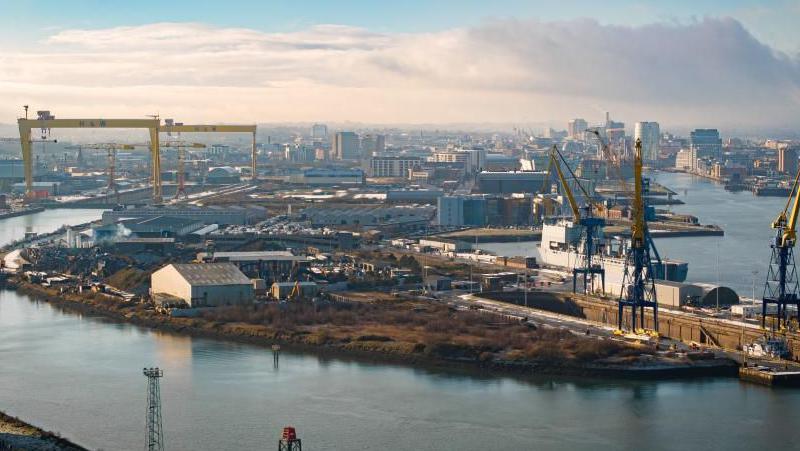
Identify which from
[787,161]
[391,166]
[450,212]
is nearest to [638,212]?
[450,212]

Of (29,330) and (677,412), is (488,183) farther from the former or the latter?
(677,412)

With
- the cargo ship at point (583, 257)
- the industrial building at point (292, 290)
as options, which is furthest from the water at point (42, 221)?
the cargo ship at point (583, 257)

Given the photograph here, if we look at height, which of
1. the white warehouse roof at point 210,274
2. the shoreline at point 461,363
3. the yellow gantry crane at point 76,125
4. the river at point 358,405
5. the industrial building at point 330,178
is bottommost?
the river at point 358,405

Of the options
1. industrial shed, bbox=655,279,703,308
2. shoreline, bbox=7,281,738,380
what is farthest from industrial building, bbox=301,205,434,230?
shoreline, bbox=7,281,738,380

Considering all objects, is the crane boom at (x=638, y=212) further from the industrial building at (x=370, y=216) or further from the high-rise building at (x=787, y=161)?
the high-rise building at (x=787, y=161)

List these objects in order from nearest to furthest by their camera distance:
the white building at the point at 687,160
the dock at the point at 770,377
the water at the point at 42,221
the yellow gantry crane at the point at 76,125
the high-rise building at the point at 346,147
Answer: the dock at the point at 770,377 → the water at the point at 42,221 → the yellow gantry crane at the point at 76,125 → the white building at the point at 687,160 → the high-rise building at the point at 346,147

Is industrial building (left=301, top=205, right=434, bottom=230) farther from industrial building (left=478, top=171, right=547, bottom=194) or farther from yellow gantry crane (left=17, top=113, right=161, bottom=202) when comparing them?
industrial building (left=478, top=171, right=547, bottom=194)

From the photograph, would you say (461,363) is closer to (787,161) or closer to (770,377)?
(770,377)

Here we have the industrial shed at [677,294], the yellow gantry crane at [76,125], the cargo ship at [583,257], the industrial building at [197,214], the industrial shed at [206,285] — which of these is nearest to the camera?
the industrial shed at [677,294]
